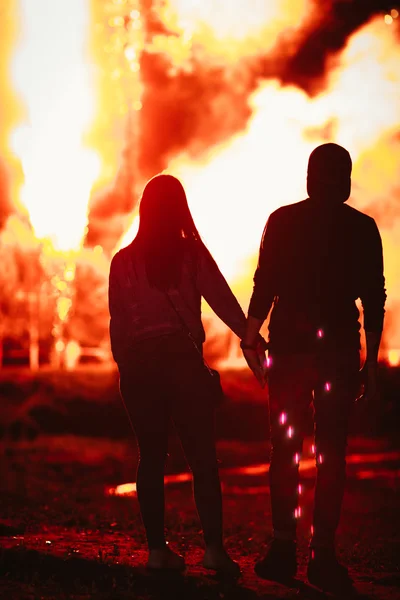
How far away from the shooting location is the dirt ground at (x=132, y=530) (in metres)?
5.54

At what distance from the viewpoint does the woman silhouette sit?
5.80 m

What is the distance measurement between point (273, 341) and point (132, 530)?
3.46 m

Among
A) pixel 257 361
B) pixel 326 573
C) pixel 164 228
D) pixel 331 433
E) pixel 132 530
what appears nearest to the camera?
pixel 326 573

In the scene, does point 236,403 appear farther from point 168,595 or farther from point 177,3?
point 168,595

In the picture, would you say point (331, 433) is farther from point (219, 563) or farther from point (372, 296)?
point (219, 563)

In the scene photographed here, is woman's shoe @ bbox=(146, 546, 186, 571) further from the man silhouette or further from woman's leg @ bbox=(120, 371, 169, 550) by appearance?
the man silhouette

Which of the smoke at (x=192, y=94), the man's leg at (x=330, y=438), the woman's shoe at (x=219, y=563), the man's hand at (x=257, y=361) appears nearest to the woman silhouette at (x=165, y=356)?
the woman's shoe at (x=219, y=563)

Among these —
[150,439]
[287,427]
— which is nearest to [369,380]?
[287,427]

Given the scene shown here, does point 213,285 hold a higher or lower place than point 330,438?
higher

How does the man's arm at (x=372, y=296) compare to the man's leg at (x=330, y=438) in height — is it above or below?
above

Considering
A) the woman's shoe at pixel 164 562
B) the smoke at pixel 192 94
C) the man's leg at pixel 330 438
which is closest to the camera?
the man's leg at pixel 330 438

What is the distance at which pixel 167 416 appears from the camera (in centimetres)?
589

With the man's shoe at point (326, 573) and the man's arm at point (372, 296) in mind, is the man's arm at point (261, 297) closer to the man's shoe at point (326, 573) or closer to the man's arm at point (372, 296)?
the man's arm at point (372, 296)

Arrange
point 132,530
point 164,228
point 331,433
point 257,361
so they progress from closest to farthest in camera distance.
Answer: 1. point 331,433
2. point 164,228
3. point 257,361
4. point 132,530
